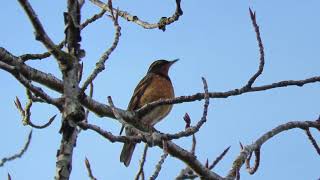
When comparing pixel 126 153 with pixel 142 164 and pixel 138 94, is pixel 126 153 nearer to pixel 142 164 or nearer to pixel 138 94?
pixel 138 94

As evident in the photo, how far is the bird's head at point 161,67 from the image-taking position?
10.9 metres

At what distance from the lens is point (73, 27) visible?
301 centimetres

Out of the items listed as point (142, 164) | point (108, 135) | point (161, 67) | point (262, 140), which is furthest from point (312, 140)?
point (161, 67)

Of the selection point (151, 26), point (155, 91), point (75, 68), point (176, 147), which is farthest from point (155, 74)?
point (75, 68)

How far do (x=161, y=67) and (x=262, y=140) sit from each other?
5.92 meters

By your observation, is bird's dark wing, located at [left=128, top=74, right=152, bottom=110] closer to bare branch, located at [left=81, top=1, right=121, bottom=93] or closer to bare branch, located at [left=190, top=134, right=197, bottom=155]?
bare branch, located at [left=190, top=134, right=197, bottom=155]

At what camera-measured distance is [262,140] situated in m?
5.20

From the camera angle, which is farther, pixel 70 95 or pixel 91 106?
pixel 91 106

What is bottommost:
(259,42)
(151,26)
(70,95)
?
(70,95)

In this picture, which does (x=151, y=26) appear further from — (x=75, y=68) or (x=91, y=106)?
(x=75, y=68)

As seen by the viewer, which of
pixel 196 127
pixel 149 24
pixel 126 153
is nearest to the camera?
pixel 196 127

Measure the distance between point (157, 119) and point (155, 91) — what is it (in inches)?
36.0

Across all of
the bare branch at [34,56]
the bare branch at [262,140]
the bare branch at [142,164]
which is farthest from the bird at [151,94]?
the bare branch at [142,164]

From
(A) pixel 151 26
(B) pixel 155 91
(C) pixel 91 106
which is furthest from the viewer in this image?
(B) pixel 155 91
